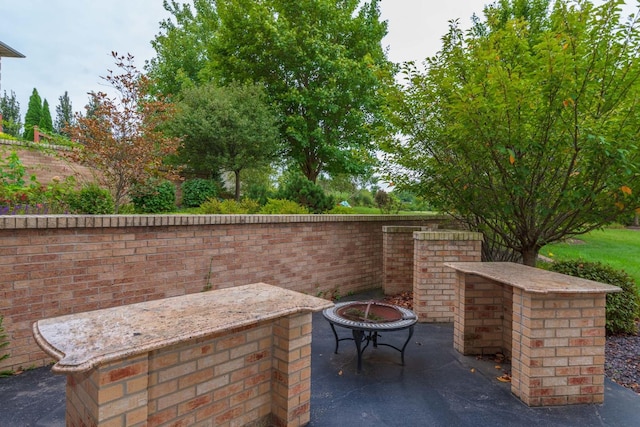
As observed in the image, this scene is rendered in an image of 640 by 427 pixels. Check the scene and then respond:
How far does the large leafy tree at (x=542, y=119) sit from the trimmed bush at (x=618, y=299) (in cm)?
62

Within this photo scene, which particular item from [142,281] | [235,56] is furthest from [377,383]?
[235,56]

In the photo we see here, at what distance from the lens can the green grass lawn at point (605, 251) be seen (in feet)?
27.9

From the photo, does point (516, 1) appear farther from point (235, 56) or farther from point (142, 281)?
point (142, 281)

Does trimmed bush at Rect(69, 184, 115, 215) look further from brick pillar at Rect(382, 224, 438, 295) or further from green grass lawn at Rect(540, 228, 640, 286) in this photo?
green grass lawn at Rect(540, 228, 640, 286)

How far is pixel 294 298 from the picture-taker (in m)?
2.79

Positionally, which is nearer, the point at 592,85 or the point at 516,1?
the point at 592,85

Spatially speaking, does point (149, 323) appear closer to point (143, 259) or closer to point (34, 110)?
point (143, 259)

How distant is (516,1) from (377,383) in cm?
1042

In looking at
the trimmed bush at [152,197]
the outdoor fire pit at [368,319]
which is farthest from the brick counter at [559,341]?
the trimmed bush at [152,197]

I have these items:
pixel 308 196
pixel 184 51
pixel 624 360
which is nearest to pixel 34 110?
pixel 184 51

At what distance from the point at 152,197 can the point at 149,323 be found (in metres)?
5.57

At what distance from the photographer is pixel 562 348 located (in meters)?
3.11

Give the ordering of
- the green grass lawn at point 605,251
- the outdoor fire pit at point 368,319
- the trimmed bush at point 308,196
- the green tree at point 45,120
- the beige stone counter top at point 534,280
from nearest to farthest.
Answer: the beige stone counter top at point 534,280 → the outdoor fire pit at point 368,319 → the trimmed bush at point 308,196 → the green grass lawn at point 605,251 → the green tree at point 45,120

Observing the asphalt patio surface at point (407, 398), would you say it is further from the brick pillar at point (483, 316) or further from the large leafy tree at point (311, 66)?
the large leafy tree at point (311, 66)
